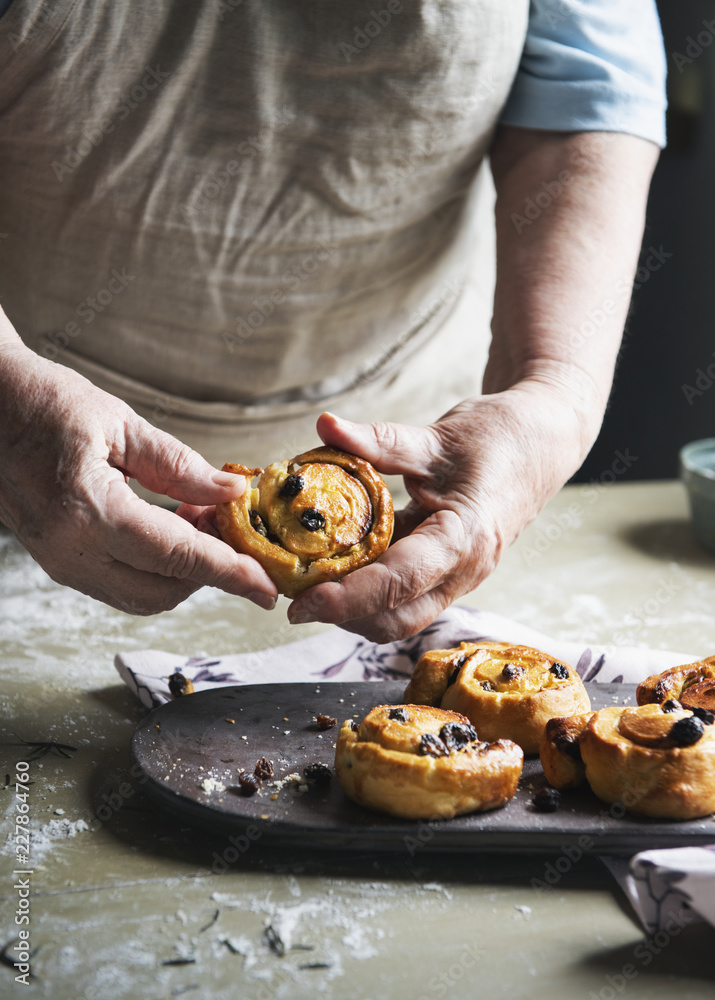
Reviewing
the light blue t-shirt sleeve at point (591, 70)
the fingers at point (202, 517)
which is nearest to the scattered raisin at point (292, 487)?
the fingers at point (202, 517)

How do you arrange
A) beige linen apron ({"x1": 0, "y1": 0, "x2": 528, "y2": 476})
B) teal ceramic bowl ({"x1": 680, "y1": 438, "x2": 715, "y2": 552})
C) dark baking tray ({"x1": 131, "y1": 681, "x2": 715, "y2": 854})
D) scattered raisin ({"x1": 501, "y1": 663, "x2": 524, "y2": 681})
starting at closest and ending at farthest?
1. dark baking tray ({"x1": 131, "y1": 681, "x2": 715, "y2": 854})
2. scattered raisin ({"x1": 501, "y1": 663, "x2": 524, "y2": 681})
3. beige linen apron ({"x1": 0, "y1": 0, "x2": 528, "y2": 476})
4. teal ceramic bowl ({"x1": 680, "y1": 438, "x2": 715, "y2": 552})

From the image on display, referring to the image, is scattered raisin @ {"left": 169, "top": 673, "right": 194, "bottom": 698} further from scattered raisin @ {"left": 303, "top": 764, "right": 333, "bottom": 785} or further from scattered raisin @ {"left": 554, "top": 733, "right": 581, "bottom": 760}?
scattered raisin @ {"left": 554, "top": 733, "right": 581, "bottom": 760}

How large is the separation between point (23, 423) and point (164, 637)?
0.57 m

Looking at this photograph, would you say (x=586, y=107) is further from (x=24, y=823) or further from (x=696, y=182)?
(x=696, y=182)

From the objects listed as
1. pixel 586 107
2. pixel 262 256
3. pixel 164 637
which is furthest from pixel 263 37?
pixel 164 637

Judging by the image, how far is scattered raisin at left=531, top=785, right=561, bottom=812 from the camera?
3.30ft

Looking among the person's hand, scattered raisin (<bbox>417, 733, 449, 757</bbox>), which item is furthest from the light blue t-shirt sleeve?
scattered raisin (<bbox>417, 733, 449, 757</bbox>)

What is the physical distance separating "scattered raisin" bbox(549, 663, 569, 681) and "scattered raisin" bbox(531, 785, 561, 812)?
0.19 m

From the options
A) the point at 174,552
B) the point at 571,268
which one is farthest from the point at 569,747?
the point at 571,268

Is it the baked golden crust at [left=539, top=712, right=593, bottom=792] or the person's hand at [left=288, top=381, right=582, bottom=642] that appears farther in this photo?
the person's hand at [left=288, top=381, right=582, bottom=642]

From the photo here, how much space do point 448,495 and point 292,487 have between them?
23cm

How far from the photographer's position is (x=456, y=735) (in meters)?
1.02

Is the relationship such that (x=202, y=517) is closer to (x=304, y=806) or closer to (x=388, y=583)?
(x=388, y=583)

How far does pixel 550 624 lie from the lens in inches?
66.2
